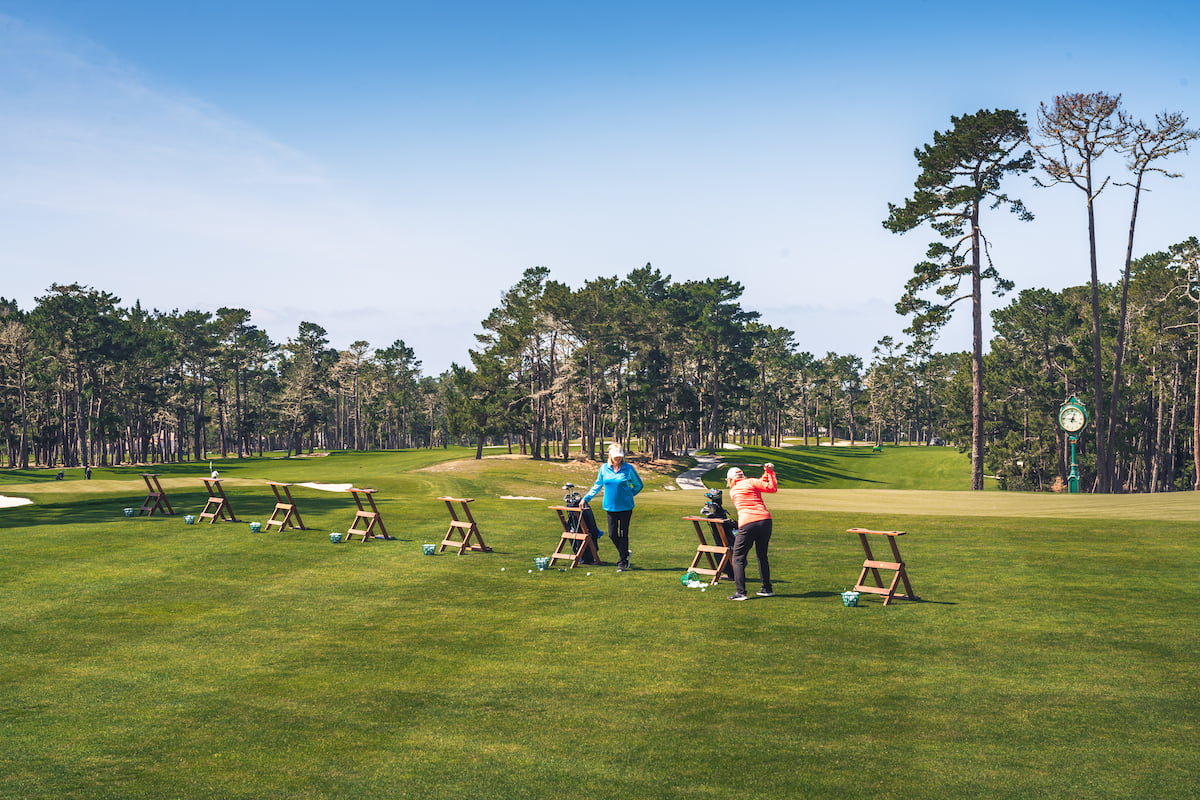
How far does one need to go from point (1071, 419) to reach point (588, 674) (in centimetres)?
3477

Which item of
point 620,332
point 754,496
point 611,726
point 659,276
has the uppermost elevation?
point 659,276

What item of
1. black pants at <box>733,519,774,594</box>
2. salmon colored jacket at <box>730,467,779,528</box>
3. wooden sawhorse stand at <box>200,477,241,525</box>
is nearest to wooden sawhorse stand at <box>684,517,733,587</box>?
black pants at <box>733,519,774,594</box>

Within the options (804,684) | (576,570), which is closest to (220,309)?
(576,570)

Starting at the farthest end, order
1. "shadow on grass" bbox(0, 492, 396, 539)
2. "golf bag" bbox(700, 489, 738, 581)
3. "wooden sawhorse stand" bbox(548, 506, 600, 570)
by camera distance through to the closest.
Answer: "shadow on grass" bbox(0, 492, 396, 539)
"wooden sawhorse stand" bbox(548, 506, 600, 570)
"golf bag" bbox(700, 489, 738, 581)

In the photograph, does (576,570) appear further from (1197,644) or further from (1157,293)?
(1157,293)

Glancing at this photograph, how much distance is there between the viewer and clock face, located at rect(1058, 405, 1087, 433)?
38562mm

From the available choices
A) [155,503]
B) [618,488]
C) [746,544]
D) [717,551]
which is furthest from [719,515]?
[155,503]

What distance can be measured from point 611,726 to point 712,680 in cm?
201

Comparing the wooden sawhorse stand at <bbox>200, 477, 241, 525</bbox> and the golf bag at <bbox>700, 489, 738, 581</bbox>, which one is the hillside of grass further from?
the golf bag at <bbox>700, 489, 738, 581</bbox>

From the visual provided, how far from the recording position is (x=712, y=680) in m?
11.3

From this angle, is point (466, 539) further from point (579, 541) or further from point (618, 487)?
point (618, 487)

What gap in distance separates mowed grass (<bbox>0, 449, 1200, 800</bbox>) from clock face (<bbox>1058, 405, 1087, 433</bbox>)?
1759cm

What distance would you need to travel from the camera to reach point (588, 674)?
38.2 ft

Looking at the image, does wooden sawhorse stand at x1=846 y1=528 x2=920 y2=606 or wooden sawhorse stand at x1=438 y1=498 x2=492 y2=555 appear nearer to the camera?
wooden sawhorse stand at x1=846 y1=528 x2=920 y2=606
